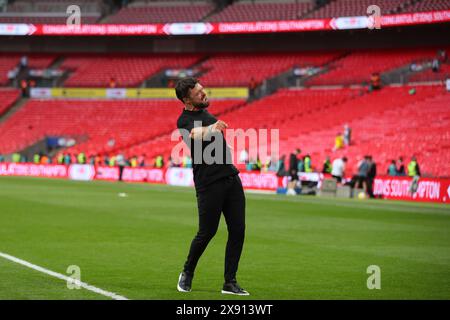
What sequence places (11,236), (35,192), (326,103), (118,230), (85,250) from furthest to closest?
(326,103)
(35,192)
(118,230)
(11,236)
(85,250)

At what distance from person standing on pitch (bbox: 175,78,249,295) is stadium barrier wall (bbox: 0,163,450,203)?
2367 centimetres

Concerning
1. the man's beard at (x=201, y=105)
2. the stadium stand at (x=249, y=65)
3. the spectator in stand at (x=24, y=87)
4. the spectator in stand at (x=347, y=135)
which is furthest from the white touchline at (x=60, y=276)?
the spectator in stand at (x=24, y=87)

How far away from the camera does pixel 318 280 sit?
450 inches

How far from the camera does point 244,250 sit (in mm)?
15281

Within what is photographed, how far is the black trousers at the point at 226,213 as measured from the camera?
984cm

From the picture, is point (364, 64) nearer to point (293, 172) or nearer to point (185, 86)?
point (293, 172)

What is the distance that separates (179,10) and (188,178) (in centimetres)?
2961

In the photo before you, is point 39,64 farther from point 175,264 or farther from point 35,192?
point 175,264

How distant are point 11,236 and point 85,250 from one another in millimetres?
2808

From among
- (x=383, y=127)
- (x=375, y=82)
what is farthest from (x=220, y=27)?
(x=383, y=127)

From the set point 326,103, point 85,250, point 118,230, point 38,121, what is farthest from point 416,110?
point 85,250

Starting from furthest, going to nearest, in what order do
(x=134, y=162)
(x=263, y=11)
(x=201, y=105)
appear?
(x=263, y=11) < (x=134, y=162) < (x=201, y=105)

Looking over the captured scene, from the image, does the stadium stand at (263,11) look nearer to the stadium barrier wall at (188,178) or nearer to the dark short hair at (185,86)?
the stadium barrier wall at (188,178)

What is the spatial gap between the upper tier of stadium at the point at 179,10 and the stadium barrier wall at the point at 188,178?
1957 cm
